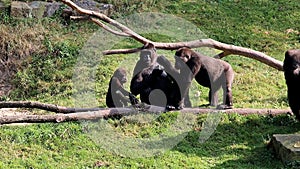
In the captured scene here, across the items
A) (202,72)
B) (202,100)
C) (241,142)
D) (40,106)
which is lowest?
(202,100)

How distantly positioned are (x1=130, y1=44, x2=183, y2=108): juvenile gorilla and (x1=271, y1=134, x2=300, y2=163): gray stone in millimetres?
2004

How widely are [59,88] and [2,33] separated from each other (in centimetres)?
324

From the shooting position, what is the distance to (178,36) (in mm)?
15438

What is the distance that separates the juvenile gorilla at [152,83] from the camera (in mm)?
9312

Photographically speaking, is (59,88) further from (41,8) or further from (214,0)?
(214,0)

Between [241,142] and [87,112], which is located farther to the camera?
[87,112]

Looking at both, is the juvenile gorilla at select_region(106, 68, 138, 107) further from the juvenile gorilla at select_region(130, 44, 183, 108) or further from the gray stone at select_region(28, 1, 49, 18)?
the gray stone at select_region(28, 1, 49, 18)

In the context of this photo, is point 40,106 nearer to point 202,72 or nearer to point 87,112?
point 87,112

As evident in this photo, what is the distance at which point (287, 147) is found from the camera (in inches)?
294

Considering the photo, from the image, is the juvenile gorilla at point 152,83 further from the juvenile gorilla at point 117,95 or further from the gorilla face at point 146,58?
the juvenile gorilla at point 117,95

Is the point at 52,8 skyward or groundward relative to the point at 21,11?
skyward

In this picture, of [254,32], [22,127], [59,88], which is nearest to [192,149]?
[22,127]

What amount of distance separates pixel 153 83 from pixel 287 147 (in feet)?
9.57

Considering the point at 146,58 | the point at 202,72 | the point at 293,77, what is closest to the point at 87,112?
the point at 146,58
